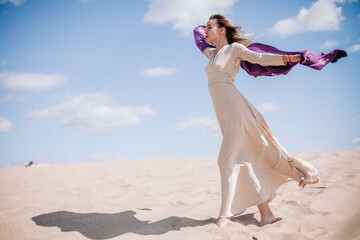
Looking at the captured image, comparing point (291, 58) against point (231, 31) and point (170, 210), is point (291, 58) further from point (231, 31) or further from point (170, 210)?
point (170, 210)

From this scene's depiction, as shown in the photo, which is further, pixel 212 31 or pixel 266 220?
pixel 212 31

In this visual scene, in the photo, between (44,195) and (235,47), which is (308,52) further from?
(44,195)

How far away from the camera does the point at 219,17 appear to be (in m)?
3.72

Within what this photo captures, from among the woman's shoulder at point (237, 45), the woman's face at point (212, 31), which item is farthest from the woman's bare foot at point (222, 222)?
the woman's face at point (212, 31)

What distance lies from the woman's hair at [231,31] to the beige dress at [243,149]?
1.11ft

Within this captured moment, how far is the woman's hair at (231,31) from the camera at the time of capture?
369 centimetres

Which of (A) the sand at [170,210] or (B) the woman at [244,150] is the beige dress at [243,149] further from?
(A) the sand at [170,210]

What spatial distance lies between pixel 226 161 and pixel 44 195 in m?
4.25

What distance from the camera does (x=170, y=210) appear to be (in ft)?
13.9

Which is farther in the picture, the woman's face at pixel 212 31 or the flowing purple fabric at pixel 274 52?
the woman's face at pixel 212 31

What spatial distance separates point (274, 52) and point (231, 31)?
2.06ft

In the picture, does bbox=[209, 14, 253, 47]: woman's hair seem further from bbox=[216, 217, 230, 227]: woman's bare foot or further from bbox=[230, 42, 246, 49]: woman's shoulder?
bbox=[216, 217, 230, 227]: woman's bare foot

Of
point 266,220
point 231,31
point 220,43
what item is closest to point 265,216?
point 266,220

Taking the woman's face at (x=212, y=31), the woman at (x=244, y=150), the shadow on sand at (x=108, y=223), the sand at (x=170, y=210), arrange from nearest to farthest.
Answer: the sand at (x=170, y=210) → the woman at (x=244, y=150) → the shadow on sand at (x=108, y=223) → the woman's face at (x=212, y=31)
